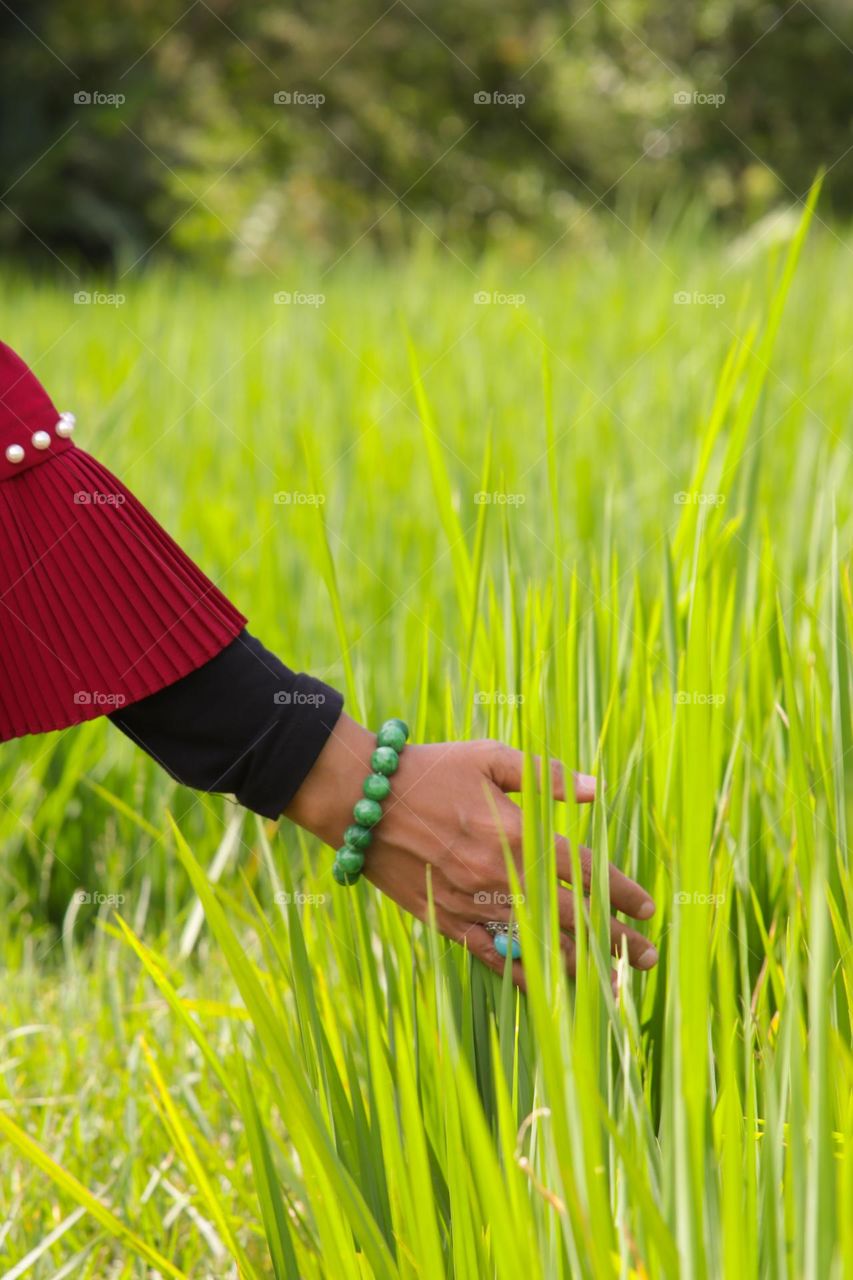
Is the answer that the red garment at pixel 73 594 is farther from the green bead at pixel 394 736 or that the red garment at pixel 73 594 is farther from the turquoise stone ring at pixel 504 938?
the turquoise stone ring at pixel 504 938

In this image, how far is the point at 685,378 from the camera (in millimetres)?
2307

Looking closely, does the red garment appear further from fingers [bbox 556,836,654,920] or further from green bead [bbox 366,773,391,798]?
fingers [bbox 556,836,654,920]

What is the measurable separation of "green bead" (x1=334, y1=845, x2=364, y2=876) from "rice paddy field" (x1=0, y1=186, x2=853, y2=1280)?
0.04 metres

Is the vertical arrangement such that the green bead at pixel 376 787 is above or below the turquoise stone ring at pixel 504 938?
above

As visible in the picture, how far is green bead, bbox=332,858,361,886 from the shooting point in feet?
2.30

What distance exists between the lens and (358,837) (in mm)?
696

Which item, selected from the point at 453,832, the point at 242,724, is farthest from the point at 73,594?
the point at 453,832

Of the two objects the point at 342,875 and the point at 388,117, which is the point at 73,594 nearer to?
the point at 342,875

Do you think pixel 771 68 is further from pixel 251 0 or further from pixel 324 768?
pixel 324 768

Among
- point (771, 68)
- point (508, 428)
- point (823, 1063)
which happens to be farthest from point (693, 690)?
point (771, 68)

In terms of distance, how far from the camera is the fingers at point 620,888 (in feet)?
2.21

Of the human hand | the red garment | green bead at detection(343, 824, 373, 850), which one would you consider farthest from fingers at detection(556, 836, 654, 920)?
the red garment

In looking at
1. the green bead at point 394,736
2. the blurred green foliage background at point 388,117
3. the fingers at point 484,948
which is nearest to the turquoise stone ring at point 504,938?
the fingers at point 484,948

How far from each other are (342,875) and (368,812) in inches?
1.7
